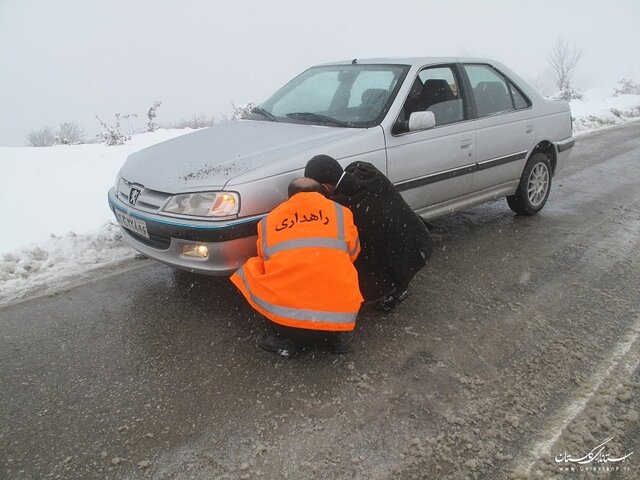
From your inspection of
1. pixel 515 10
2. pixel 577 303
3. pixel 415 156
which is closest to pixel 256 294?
pixel 415 156

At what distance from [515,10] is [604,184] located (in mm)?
115963

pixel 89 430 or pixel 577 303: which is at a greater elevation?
pixel 89 430

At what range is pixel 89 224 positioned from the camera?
191 inches

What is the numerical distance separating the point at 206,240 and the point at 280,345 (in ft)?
2.50

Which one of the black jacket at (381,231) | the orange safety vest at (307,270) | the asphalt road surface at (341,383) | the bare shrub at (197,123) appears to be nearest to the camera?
the asphalt road surface at (341,383)

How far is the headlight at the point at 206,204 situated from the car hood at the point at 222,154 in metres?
0.05

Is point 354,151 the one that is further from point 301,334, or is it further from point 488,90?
point 488,90

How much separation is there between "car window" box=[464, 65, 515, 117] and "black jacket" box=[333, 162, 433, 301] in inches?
72.5

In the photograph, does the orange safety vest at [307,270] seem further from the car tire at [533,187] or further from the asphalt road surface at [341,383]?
the car tire at [533,187]

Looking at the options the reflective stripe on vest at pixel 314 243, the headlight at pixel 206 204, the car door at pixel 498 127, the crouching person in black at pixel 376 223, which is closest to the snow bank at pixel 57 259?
the headlight at pixel 206 204

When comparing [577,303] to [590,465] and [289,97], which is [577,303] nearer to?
[590,465]

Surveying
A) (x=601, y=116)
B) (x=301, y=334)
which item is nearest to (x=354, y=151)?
(x=301, y=334)

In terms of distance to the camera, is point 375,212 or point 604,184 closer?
point 375,212

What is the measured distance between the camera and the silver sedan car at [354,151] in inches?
114
